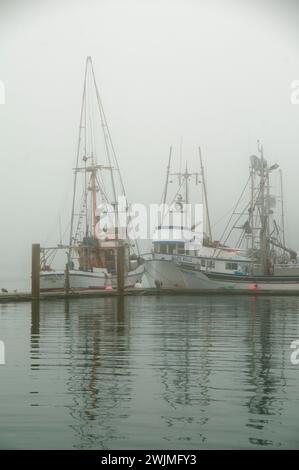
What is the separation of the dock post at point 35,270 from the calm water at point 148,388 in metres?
13.6

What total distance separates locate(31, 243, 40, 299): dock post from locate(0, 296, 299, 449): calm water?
13573mm

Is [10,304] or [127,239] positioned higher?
[127,239]

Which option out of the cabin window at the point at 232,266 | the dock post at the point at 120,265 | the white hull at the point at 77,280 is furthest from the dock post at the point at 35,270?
the cabin window at the point at 232,266

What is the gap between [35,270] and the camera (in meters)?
38.2

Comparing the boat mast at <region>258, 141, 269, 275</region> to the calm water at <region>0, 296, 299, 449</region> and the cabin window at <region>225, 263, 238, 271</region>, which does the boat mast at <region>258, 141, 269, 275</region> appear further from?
the calm water at <region>0, 296, 299, 449</region>

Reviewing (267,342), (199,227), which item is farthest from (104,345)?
(199,227)

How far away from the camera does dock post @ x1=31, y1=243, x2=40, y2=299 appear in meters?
38.4

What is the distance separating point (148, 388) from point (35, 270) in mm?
26355

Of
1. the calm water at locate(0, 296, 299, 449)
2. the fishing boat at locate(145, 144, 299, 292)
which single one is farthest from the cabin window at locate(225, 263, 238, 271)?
the calm water at locate(0, 296, 299, 449)

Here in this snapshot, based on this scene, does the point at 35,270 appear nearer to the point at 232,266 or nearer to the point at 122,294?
the point at 122,294

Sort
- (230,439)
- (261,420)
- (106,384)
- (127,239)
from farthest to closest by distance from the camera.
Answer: (127,239) → (106,384) → (261,420) → (230,439)

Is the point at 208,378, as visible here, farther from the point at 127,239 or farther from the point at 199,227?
the point at 199,227

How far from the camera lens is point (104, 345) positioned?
62.8 ft
